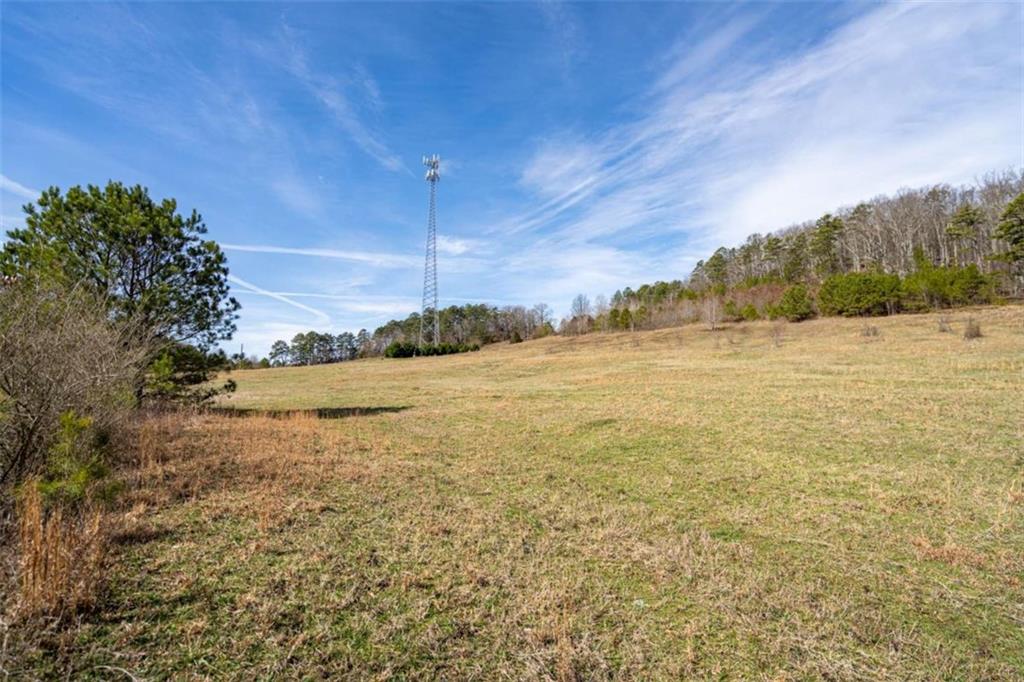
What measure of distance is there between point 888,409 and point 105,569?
14797 millimetres

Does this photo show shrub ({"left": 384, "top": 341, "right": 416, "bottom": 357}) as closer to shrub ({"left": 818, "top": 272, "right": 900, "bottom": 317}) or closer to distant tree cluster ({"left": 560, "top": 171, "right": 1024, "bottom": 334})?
distant tree cluster ({"left": 560, "top": 171, "right": 1024, "bottom": 334})

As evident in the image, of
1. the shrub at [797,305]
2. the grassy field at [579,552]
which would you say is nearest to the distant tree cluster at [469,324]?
the shrub at [797,305]

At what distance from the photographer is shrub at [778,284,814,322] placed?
47.6 meters

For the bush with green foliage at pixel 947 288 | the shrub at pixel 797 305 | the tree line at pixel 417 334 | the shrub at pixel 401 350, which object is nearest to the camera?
the bush with green foliage at pixel 947 288

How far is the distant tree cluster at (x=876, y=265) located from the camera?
41938 millimetres

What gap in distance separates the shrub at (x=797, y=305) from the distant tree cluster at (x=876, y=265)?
107 mm

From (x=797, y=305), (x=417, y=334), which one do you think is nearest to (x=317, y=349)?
(x=417, y=334)

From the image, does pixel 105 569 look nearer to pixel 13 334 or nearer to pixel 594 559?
pixel 13 334

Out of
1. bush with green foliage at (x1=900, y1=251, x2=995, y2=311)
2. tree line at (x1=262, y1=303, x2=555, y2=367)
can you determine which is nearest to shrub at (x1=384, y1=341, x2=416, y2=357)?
tree line at (x1=262, y1=303, x2=555, y2=367)

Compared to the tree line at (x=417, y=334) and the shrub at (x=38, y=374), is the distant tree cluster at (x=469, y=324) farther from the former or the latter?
the shrub at (x=38, y=374)

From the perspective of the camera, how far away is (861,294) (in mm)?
43688

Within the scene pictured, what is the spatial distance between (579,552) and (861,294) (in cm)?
5164

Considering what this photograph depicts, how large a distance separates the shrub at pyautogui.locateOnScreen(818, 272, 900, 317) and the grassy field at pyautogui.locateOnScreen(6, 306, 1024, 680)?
38626 millimetres

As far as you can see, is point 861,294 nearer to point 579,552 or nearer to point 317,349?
point 579,552
